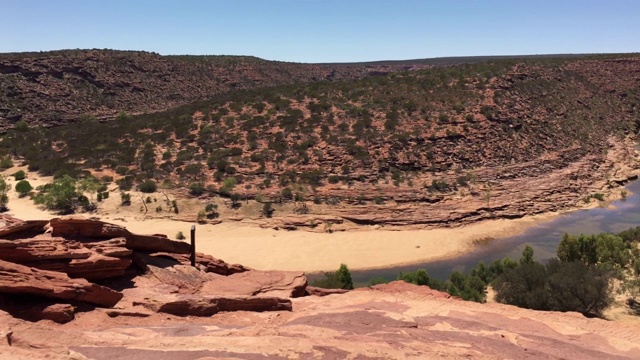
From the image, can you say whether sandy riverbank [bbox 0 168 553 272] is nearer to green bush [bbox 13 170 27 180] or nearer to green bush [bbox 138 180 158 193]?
green bush [bbox 138 180 158 193]

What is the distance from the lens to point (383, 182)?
38.4 metres

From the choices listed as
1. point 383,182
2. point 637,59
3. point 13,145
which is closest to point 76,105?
point 13,145

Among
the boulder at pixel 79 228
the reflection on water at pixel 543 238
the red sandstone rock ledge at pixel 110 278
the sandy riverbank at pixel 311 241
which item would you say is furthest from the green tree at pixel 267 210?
the boulder at pixel 79 228

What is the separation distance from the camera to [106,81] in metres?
75.0

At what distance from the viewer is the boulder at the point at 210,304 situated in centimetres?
1160

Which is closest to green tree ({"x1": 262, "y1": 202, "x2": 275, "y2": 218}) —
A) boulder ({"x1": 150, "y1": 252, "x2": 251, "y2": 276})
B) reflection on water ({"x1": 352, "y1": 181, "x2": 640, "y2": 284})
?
reflection on water ({"x1": 352, "y1": 181, "x2": 640, "y2": 284})

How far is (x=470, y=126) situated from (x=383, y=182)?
13.8 metres

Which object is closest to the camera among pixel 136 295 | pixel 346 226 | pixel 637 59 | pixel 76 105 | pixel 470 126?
pixel 136 295

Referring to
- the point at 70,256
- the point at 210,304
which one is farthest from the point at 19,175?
the point at 210,304

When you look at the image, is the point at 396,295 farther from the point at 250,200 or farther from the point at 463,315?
the point at 250,200

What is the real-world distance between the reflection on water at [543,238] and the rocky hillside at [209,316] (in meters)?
11.7

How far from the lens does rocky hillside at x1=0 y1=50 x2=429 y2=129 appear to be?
2532 inches

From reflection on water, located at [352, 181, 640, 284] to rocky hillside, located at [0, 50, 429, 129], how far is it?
5758cm

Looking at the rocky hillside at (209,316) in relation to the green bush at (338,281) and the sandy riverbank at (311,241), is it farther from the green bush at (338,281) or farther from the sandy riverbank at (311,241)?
the sandy riverbank at (311,241)
